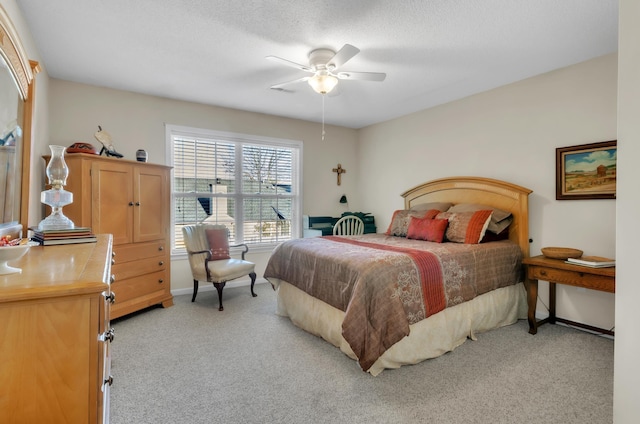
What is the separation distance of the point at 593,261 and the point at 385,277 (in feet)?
5.91

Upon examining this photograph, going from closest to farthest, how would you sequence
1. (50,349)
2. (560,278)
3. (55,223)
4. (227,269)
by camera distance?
1. (50,349)
2. (55,223)
3. (560,278)
4. (227,269)

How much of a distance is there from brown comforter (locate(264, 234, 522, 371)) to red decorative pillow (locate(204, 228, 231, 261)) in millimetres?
910

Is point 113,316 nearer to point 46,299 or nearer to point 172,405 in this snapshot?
point 172,405

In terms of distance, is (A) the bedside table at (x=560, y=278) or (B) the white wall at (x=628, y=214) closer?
(B) the white wall at (x=628, y=214)

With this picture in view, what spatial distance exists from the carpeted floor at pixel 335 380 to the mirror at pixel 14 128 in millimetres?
1256

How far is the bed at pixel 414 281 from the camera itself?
85.4 inches

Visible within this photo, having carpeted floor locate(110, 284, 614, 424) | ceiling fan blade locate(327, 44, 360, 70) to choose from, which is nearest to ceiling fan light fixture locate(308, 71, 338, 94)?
ceiling fan blade locate(327, 44, 360, 70)

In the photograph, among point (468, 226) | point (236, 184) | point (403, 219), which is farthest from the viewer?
point (236, 184)

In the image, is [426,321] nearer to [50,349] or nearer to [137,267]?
[50,349]

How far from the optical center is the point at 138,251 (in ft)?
10.8

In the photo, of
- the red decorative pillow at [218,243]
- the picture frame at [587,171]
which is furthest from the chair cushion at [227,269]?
the picture frame at [587,171]

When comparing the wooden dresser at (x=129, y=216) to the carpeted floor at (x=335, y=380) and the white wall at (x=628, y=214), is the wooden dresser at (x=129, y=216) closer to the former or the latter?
the carpeted floor at (x=335, y=380)

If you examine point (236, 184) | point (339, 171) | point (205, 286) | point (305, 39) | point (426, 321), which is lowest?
point (205, 286)

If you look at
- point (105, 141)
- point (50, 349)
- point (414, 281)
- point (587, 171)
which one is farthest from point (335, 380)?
point (105, 141)
